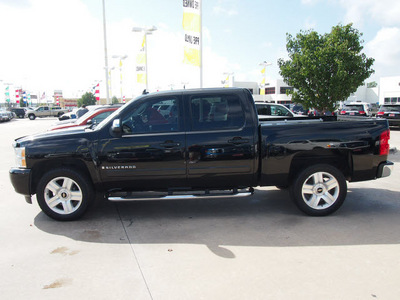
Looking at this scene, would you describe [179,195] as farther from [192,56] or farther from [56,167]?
[192,56]

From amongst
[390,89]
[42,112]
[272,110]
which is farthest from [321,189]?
[390,89]

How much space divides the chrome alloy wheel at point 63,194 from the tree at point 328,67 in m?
9.24

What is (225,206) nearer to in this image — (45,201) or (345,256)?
(345,256)

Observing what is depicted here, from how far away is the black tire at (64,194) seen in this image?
4.79m

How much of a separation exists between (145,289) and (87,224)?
81.7 inches

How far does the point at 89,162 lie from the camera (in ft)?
15.6

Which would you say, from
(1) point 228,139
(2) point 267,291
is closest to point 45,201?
(1) point 228,139

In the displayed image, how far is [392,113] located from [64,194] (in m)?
20.5

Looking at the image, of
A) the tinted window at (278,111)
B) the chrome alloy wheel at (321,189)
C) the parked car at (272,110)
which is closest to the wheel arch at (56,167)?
the chrome alloy wheel at (321,189)

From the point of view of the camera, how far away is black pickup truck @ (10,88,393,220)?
186 inches

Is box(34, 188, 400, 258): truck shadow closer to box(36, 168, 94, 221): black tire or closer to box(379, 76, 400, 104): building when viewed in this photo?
box(36, 168, 94, 221): black tire

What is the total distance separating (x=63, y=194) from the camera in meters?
4.86

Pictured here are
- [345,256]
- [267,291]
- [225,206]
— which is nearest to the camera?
[267,291]

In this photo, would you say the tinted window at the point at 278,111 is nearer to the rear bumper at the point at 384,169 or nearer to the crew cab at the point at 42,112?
the rear bumper at the point at 384,169
